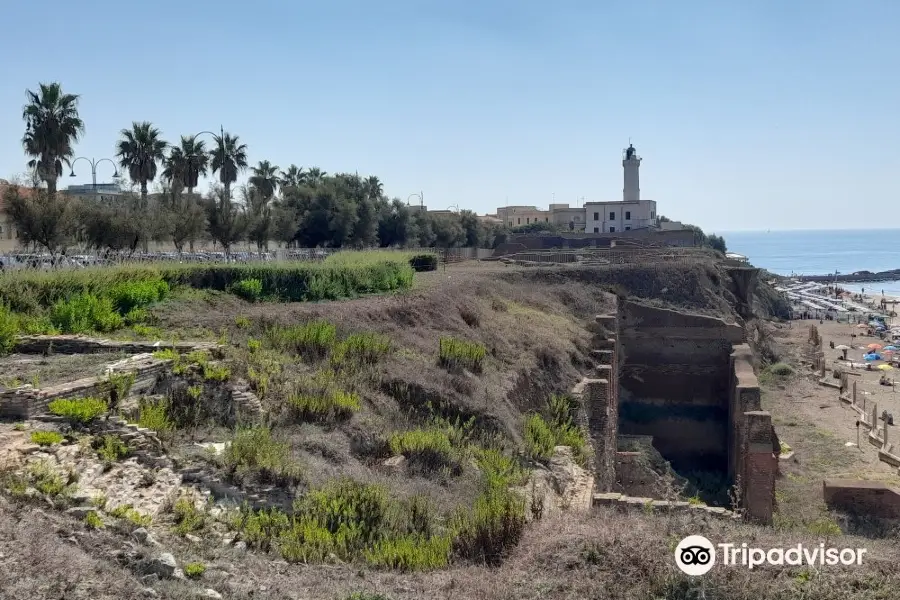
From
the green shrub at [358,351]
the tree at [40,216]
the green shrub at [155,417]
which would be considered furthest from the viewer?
the tree at [40,216]

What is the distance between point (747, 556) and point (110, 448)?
19.3 ft

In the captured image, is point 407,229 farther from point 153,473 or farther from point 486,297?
point 153,473

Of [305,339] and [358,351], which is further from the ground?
[305,339]

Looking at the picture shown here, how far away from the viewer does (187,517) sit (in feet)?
22.9

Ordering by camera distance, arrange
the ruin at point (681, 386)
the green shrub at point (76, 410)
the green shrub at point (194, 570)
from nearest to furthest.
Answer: the green shrub at point (194, 570) → the green shrub at point (76, 410) → the ruin at point (681, 386)

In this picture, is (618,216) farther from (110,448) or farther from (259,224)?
(110,448)

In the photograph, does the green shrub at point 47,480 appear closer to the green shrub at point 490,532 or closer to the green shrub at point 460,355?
the green shrub at point 490,532

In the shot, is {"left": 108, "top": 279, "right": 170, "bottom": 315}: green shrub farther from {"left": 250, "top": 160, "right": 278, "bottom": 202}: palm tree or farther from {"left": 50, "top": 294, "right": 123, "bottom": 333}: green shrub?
{"left": 250, "top": 160, "right": 278, "bottom": 202}: palm tree

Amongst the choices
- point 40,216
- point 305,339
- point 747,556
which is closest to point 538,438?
point 305,339

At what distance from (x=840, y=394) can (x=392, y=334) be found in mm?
22543

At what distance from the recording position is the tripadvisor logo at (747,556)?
6051 mm

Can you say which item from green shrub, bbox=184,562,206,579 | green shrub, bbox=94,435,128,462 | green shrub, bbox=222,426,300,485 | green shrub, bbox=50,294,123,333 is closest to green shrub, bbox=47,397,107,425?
A: green shrub, bbox=94,435,128,462

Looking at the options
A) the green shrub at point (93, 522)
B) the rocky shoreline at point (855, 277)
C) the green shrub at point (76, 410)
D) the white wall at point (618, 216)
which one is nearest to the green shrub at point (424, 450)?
the green shrub at point (76, 410)

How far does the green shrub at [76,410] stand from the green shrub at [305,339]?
442 cm
